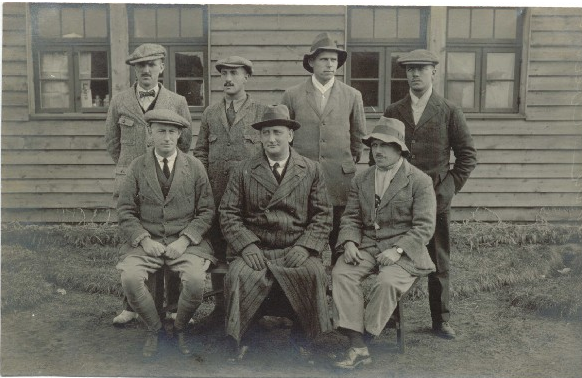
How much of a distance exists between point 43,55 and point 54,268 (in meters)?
2.41

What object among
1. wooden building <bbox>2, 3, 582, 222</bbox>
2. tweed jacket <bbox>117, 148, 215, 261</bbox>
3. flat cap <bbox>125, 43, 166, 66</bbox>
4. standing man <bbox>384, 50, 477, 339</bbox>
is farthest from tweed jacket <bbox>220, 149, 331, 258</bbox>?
wooden building <bbox>2, 3, 582, 222</bbox>

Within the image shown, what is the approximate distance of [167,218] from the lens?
3.70 metres

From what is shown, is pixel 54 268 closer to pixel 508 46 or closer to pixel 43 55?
pixel 43 55

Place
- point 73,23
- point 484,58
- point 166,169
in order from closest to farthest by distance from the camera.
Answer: point 166,169 < point 73,23 < point 484,58

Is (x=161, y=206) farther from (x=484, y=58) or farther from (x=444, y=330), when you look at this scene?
(x=484, y=58)

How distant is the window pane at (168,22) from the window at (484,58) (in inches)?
120

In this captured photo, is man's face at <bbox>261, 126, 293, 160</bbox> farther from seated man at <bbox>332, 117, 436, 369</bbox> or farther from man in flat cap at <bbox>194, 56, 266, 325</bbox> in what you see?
seated man at <bbox>332, 117, 436, 369</bbox>

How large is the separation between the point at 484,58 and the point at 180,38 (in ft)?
11.4

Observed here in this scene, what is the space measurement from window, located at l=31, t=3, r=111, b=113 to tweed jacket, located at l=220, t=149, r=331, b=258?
10.4ft

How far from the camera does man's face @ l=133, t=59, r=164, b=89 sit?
3996 mm

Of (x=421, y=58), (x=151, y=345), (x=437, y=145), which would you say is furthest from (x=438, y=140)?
(x=151, y=345)

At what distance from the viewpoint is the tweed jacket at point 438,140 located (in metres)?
3.85

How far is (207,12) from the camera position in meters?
6.00

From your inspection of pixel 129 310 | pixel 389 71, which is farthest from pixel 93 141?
pixel 389 71
